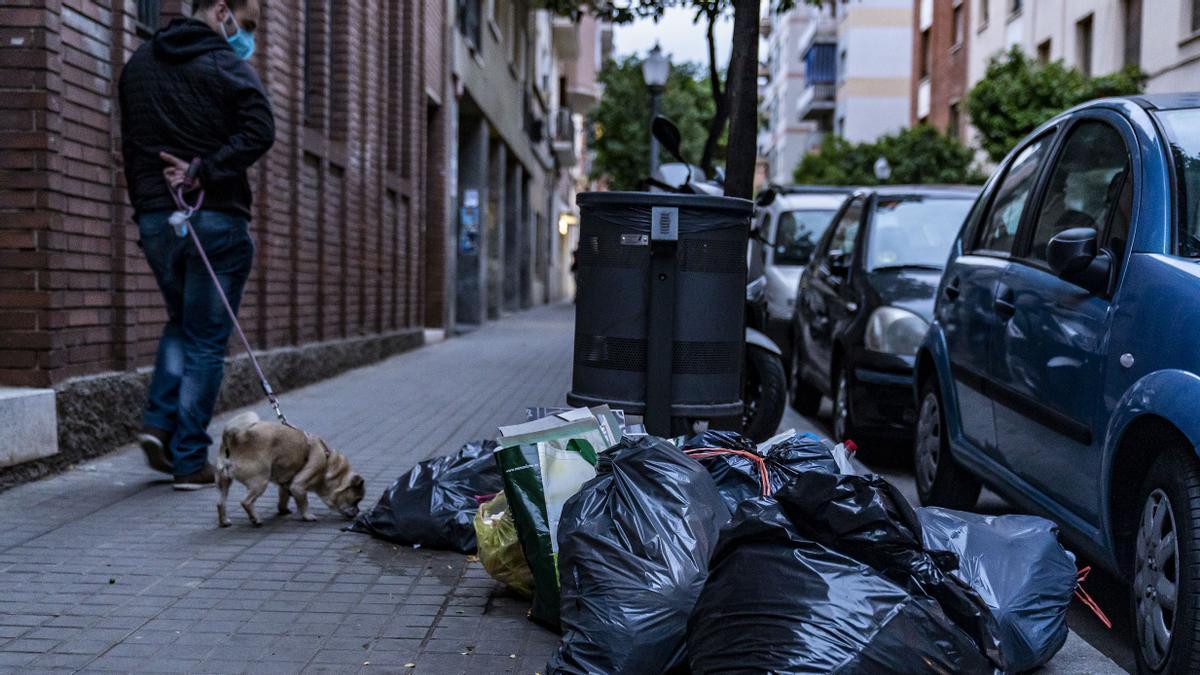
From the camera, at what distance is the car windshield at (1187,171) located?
4008 millimetres

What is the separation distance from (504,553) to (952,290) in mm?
2634

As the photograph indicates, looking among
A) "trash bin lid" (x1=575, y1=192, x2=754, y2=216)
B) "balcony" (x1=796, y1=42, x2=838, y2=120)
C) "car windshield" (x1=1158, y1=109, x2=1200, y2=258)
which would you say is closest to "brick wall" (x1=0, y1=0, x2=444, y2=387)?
"trash bin lid" (x1=575, y1=192, x2=754, y2=216)

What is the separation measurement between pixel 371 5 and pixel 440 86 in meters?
5.45

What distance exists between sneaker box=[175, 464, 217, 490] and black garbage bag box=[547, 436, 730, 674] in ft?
9.54

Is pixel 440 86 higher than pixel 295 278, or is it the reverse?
pixel 440 86

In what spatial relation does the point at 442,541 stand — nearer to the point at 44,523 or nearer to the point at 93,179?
the point at 44,523

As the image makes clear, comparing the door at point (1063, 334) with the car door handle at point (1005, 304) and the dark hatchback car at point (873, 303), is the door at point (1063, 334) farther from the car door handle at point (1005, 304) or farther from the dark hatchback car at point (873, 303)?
the dark hatchback car at point (873, 303)

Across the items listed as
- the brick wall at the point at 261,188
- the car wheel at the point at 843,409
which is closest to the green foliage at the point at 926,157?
the brick wall at the point at 261,188

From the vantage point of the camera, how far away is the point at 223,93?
618cm

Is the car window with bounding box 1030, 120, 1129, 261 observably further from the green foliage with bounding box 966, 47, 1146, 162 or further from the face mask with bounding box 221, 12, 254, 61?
the green foliage with bounding box 966, 47, 1146, 162

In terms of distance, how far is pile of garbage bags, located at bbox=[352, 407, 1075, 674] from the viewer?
3.16 m

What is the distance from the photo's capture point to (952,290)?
19.4ft

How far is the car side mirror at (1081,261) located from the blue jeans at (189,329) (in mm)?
3777

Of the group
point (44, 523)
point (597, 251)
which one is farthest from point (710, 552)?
point (44, 523)
